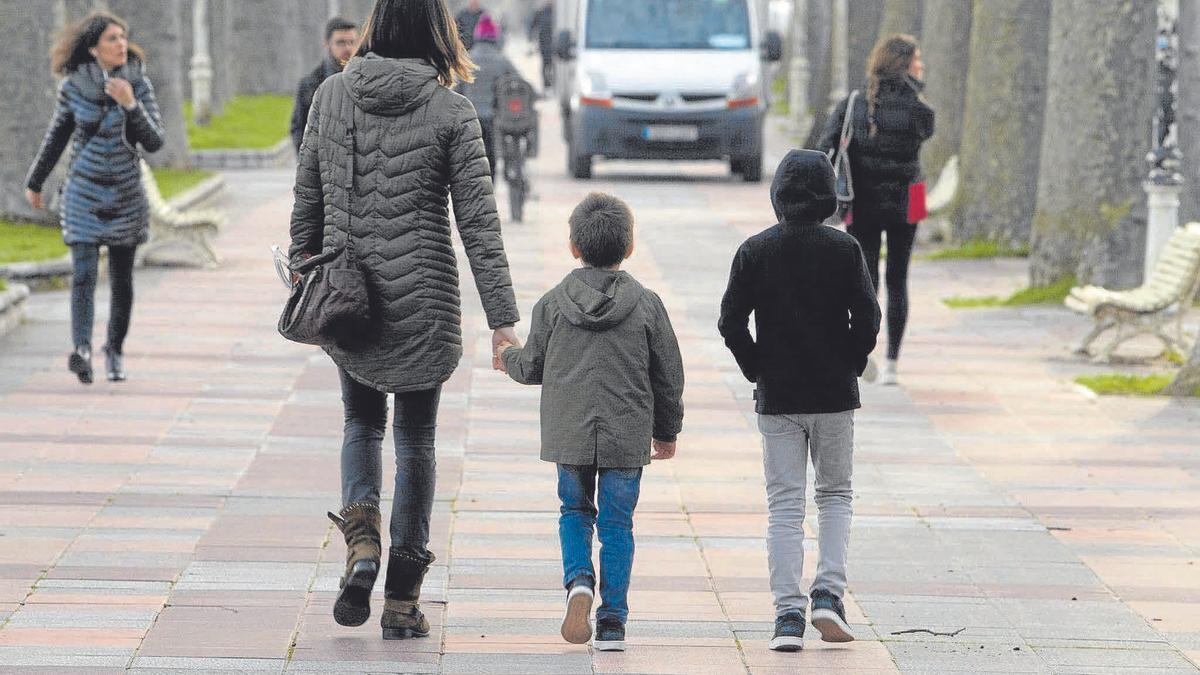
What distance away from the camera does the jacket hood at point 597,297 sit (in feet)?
17.8

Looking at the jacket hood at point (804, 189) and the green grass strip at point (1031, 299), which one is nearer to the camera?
the jacket hood at point (804, 189)

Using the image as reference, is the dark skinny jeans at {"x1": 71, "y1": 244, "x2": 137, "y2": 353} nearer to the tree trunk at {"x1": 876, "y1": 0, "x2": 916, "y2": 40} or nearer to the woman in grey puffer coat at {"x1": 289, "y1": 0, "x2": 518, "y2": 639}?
the woman in grey puffer coat at {"x1": 289, "y1": 0, "x2": 518, "y2": 639}

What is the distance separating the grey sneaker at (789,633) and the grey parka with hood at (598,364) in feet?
1.94

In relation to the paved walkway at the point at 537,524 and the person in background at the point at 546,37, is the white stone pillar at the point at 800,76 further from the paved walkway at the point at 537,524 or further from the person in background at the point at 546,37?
the paved walkway at the point at 537,524

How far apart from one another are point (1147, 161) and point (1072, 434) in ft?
16.5

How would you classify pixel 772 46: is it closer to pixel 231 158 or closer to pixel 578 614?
pixel 231 158

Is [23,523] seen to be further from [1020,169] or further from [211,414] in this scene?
[1020,169]

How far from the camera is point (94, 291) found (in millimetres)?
10039

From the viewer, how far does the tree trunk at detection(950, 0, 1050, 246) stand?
17.2 meters

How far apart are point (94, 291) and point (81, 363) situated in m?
0.35

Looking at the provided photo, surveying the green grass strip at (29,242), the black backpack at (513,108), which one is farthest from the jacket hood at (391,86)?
the black backpack at (513,108)

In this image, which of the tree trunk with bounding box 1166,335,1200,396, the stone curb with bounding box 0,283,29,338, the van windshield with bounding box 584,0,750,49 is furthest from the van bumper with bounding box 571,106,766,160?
the tree trunk with bounding box 1166,335,1200,396

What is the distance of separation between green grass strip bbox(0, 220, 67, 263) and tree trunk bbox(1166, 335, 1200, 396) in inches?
269

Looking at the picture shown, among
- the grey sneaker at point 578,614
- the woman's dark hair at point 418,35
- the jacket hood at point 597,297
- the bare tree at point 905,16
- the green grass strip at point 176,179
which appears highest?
the woman's dark hair at point 418,35
